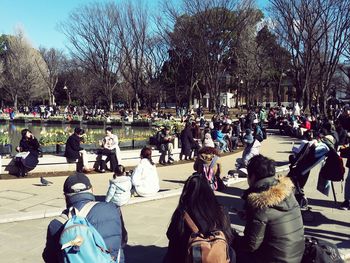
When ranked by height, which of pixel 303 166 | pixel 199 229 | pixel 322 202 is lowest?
pixel 322 202

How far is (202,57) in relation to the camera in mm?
28875

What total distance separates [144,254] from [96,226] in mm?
2661

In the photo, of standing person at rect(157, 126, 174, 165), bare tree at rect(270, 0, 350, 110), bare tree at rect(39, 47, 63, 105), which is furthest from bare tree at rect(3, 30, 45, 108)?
standing person at rect(157, 126, 174, 165)

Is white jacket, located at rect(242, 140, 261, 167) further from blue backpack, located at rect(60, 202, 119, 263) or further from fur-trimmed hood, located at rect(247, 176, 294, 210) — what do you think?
blue backpack, located at rect(60, 202, 119, 263)

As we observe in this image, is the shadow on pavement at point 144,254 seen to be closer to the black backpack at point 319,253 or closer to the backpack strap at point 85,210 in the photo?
the black backpack at point 319,253

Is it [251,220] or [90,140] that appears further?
[90,140]

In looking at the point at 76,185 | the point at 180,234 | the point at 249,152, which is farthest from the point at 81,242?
the point at 249,152

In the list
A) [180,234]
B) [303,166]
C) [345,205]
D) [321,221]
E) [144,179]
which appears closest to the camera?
[180,234]

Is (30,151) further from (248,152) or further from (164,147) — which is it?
(248,152)

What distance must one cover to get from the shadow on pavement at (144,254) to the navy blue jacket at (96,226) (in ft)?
7.20

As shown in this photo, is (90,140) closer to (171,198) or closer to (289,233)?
(171,198)

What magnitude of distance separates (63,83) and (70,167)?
188ft

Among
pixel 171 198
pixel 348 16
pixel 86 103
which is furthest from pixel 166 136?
pixel 86 103

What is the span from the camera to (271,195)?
361cm
